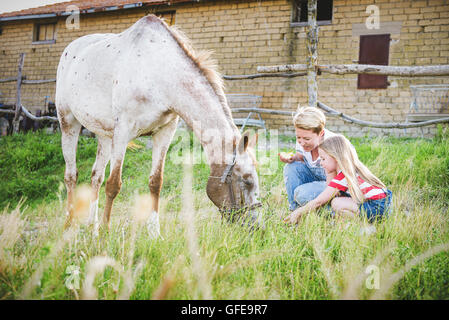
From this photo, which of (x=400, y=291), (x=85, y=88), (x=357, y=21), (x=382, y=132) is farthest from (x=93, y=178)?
(x=357, y=21)

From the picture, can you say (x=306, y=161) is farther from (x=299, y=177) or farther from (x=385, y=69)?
(x=385, y=69)

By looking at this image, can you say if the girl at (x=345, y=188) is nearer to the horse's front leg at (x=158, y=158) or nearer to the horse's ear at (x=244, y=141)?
the horse's ear at (x=244, y=141)

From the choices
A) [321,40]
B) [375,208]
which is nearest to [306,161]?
[375,208]

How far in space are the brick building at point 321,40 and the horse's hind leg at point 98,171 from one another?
7923 millimetres

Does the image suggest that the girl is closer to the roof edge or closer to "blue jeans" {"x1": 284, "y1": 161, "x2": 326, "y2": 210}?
"blue jeans" {"x1": 284, "y1": 161, "x2": 326, "y2": 210}

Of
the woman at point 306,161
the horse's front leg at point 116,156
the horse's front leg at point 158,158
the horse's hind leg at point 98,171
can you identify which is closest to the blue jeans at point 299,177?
the woman at point 306,161

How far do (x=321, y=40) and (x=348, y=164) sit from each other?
9.06 metres

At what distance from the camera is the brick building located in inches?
373

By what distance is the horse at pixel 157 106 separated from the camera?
2.38m

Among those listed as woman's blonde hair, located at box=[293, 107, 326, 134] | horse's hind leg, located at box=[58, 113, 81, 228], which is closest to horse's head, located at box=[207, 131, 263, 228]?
woman's blonde hair, located at box=[293, 107, 326, 134]

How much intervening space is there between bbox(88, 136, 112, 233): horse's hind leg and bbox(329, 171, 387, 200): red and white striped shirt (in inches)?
91.7

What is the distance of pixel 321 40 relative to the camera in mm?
10344
